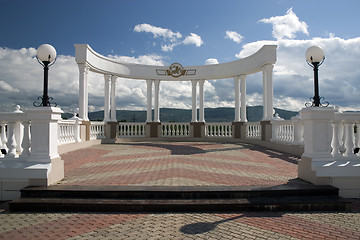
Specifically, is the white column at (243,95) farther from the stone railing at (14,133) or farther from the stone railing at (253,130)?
the stone railing at (14,133)

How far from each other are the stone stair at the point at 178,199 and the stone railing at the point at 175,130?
543 inches

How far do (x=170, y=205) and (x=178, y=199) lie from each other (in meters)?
0.31

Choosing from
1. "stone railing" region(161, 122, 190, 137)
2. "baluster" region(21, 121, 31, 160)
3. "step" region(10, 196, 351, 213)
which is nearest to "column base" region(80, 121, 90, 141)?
"stone railing" region(161, 122, 190, 137)

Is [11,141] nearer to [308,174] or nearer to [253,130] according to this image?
[308,174]

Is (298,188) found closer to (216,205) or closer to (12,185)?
(216,205)

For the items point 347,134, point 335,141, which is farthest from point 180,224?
point 347,134

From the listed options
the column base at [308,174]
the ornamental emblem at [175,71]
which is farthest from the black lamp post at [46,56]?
the ornamental emblem at [175,71]

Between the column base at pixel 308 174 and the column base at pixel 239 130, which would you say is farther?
the column base at pixel 239 130

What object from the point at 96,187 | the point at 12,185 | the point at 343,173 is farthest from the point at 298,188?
the point at 12,185

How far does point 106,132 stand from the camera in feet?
54.7

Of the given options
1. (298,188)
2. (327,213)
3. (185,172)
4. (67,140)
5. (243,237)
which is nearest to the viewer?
(243,237)

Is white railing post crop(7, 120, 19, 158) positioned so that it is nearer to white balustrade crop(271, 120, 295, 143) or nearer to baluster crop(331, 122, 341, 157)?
baluster crop(331, 122, 341, 157)

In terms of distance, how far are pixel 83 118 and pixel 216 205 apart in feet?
37.4

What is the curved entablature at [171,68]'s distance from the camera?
1405 centimetres
